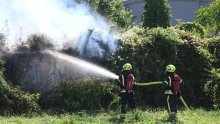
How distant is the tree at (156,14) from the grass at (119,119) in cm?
1007

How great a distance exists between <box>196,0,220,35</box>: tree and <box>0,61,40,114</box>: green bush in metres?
12.1

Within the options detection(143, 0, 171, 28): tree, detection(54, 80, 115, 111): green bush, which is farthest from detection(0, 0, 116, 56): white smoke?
detection(143, 0, 171, 28): tree

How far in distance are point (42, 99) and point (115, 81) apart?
8.03 feet

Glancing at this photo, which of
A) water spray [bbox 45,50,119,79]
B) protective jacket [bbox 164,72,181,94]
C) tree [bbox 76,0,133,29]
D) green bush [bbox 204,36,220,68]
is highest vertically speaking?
tree [bbox 76,0,133,29]

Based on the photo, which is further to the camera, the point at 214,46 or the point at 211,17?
the point at 211,17

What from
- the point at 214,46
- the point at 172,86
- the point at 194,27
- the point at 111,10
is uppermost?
the point at 111,10

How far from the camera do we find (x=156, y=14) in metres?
23.5

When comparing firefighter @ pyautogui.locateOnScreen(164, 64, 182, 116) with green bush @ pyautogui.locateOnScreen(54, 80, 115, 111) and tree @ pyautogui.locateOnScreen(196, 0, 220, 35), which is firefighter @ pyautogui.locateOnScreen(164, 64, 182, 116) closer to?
green bush @ pyautogui.locateOnScreen(54, 80, 115, 111)

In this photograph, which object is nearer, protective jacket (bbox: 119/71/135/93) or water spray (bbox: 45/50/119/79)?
protective jacket (bbox: 119/71/135/93)

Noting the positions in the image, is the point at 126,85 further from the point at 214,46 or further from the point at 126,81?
the point at 214,46

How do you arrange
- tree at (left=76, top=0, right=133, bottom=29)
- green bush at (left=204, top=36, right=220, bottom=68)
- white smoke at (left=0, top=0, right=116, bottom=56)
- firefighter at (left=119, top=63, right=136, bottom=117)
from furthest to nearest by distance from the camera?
tree at (left=76, top=0, right=133, bottom=29)
green bush at (left=204, top=36, right=220, bottom=68)
white smoke at (left=0, top=0, right=116, bottom=56)
firefighter at (left=119, top=63, right=136, bottom=117)

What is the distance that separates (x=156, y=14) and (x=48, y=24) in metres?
8.81

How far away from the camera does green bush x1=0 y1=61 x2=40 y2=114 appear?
13.9 metres

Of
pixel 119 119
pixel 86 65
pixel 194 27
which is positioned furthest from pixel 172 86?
pixel 194 27
